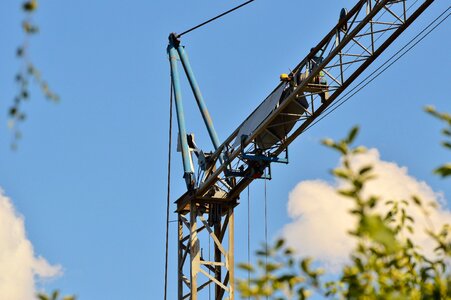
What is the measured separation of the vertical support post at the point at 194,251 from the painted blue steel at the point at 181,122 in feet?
2.47

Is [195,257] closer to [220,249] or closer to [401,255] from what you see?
[220,249]

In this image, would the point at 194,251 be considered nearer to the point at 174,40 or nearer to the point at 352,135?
the point at 174,40

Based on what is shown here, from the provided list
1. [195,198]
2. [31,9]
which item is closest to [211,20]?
[195,198]

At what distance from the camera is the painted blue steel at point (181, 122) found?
31484 mm

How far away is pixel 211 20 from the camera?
34750mm

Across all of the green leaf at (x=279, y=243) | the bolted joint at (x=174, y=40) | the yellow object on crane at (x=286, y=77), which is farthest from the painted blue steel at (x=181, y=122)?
the green leaf at (x=279, y=243)

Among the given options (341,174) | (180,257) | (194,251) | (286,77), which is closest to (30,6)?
(341,174)

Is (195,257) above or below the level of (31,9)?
above

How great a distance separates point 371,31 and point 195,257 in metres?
9.05

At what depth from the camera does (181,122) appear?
33.0m

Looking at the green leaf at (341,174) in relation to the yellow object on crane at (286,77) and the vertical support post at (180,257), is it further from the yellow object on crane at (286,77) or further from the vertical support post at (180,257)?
the vertical support post at (180,257)

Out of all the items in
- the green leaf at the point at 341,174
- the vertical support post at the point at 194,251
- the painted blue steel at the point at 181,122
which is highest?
the painted blue steel at the point at 181,122

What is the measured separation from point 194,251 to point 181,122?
3925mm

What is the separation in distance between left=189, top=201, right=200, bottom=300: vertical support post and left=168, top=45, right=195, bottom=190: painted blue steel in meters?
0.75
